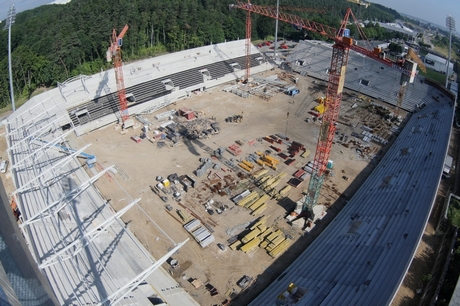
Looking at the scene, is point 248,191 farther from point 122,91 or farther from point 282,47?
point 282,47

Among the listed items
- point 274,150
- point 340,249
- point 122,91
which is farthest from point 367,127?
point 122,91

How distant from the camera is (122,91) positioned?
4688 cm

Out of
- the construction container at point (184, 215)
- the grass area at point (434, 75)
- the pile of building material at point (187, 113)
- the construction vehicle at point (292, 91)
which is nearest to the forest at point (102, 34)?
the construction vehicle at point (292, 91)

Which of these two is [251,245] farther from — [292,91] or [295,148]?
[292,91]

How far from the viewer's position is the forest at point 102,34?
190 feet

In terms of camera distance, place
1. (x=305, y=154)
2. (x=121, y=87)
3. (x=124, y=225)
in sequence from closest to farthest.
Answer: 1. (x=124, y=225)
2. (x=305, y=154)
3. (x=121, y=87)

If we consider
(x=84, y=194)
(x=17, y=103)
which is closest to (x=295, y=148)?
(x=84, y=194)

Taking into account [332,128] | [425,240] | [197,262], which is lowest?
[197,262]

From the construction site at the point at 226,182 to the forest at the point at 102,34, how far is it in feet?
42.7

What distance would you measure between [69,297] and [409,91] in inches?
2270

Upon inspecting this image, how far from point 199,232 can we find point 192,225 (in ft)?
3.62

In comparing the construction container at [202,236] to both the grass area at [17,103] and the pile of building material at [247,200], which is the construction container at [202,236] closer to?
the pile of building material at [247,200]

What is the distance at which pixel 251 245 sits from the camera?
2823 centimetres

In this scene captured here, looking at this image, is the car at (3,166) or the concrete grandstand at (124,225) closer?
the concrete grandstand at (124,225)
